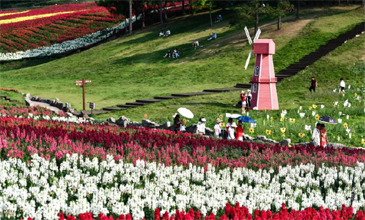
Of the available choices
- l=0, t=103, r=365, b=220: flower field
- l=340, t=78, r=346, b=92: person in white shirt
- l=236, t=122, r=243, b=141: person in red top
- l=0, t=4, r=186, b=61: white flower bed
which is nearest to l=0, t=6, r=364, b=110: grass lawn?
l=340, t=78, r=346, b=92: person in white shirt

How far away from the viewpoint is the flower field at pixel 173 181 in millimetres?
11180

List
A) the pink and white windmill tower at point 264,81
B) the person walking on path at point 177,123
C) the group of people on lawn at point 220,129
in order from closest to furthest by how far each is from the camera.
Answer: the group of people on lawn at point 220,129 < the person walking on path at point 177,123 < the pink and white windmill tower at point 264,81

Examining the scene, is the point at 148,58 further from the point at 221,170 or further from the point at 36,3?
the point at 36,3

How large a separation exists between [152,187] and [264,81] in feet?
78.5

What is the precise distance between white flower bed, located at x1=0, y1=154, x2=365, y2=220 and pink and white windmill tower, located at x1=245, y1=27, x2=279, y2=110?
19.4m

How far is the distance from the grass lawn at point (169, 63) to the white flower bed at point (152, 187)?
921 inches

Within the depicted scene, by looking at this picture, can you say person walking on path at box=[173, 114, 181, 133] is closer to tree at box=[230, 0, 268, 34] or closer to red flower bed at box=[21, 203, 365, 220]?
red flower bed at box=[21, 203, 365, 220]

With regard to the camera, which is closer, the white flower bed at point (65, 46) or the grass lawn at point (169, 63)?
the grass lawn at point (169, 63)

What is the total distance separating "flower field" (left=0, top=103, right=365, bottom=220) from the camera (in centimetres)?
1118

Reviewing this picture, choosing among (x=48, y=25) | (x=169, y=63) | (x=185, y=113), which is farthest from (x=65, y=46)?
(x=185, y=113)

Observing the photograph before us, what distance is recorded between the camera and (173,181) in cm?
1343

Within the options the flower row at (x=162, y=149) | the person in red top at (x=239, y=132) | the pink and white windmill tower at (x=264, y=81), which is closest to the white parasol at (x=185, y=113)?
the person in red top at (x=239, y=132)

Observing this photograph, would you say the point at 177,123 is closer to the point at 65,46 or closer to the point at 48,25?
the point at 65,46

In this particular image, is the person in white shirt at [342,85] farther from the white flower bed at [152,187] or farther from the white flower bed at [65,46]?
the white flower bed at [65,46]
